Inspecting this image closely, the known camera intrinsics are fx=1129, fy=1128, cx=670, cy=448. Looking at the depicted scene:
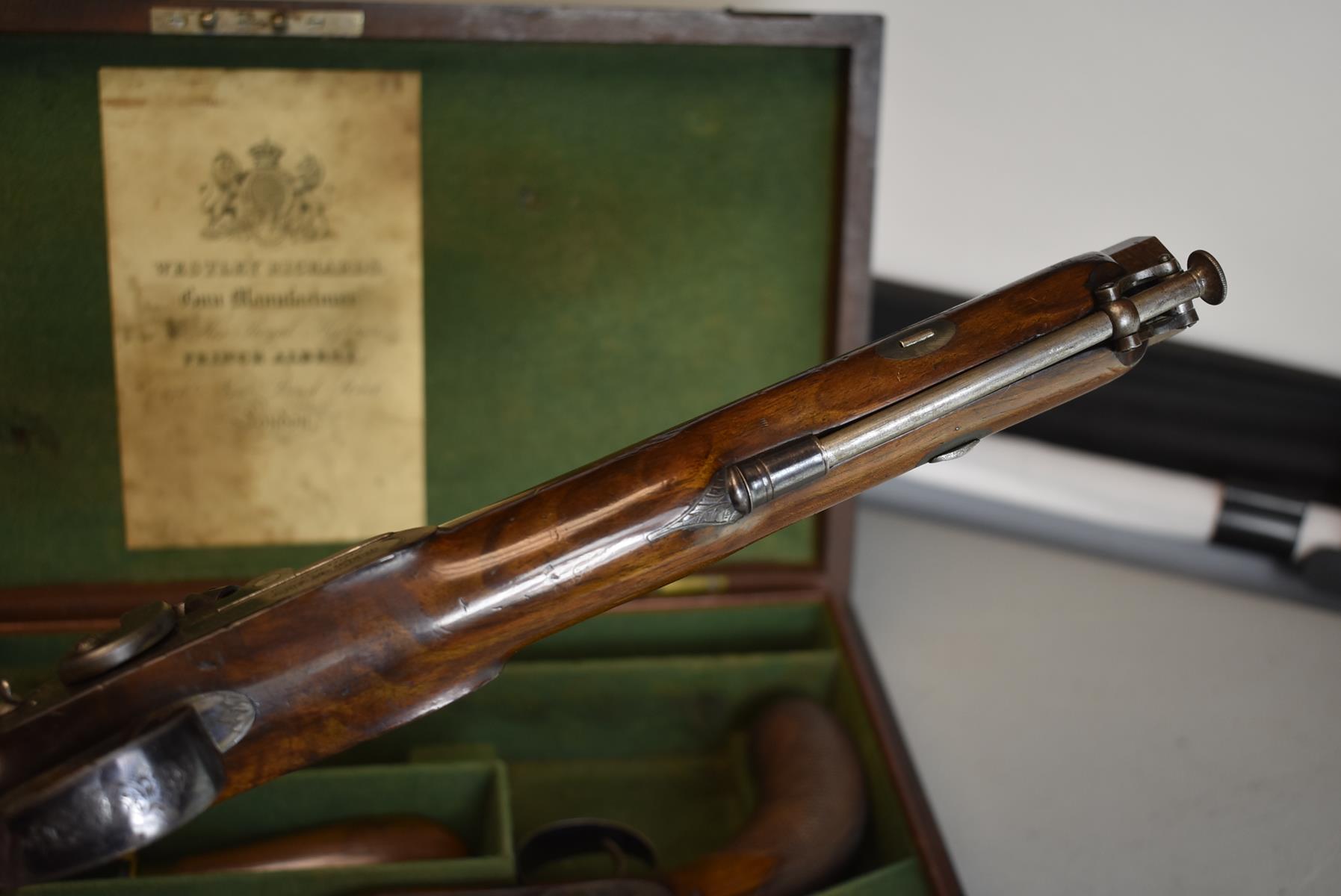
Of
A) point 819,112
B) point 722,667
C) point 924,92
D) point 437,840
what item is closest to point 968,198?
point 924,92

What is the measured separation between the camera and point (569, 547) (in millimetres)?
1061

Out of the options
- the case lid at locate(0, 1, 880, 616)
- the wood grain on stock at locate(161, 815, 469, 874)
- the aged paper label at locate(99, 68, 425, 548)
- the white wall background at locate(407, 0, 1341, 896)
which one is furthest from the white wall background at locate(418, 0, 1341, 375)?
the wood grain on stock at locate(161, 815, 469, 874)

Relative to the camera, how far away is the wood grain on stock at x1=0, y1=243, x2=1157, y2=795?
103 centimetres

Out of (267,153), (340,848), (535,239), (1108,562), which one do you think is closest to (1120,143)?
(1108,562)

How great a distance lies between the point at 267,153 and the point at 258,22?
19 centimetres

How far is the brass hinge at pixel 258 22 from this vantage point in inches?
61.6

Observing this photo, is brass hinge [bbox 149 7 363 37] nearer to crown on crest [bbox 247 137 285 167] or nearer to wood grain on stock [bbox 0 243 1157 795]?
crown on crest [bbox 247 137 285 167]

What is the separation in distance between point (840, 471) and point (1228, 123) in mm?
1440

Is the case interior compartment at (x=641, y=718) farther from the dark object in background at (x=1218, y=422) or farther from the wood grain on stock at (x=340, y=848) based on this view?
the dark object in background at (x=1218, y=422)

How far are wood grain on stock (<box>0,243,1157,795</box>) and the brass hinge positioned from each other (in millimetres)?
867

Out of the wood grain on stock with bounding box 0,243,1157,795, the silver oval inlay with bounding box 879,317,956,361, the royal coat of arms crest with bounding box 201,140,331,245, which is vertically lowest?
the wood grain on stock with bounding box 0,243,1157,795

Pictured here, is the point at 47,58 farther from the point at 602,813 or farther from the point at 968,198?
the point at 968,198

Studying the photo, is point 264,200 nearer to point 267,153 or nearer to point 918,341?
point 267,153

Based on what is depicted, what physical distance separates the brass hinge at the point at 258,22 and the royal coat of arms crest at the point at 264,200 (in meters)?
0.17
